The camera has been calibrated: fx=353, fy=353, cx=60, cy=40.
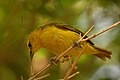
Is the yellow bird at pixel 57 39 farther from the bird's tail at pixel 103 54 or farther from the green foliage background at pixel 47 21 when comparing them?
the green foliage background at pixel 47 21

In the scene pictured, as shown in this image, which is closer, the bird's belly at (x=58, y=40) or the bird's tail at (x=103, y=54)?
the bird's tail at (x=103, y=54)

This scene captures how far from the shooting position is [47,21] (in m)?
2.96

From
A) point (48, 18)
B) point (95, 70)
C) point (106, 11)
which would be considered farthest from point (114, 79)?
point (48, 18)

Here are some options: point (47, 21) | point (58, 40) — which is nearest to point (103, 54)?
point (58, 40)

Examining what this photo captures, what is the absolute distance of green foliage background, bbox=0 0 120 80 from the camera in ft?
8.58

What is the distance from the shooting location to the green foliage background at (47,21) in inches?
103

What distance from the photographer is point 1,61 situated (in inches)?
108

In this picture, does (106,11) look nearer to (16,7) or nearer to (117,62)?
(117,62)

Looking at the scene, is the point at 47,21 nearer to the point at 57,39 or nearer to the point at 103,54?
the point at 57,39

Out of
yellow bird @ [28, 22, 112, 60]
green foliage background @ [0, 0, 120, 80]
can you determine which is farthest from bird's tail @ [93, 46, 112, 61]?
green foliage background @ [0, 0, 120, 80]

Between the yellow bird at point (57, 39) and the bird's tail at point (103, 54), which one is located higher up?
the yellow bird at point (57, 39)

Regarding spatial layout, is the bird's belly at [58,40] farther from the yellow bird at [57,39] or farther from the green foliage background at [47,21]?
the green foliage background at [47,21]

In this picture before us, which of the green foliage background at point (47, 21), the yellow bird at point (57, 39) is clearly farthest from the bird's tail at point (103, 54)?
the green foliage background at point (47, 21)

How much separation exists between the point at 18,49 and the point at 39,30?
0.24m
